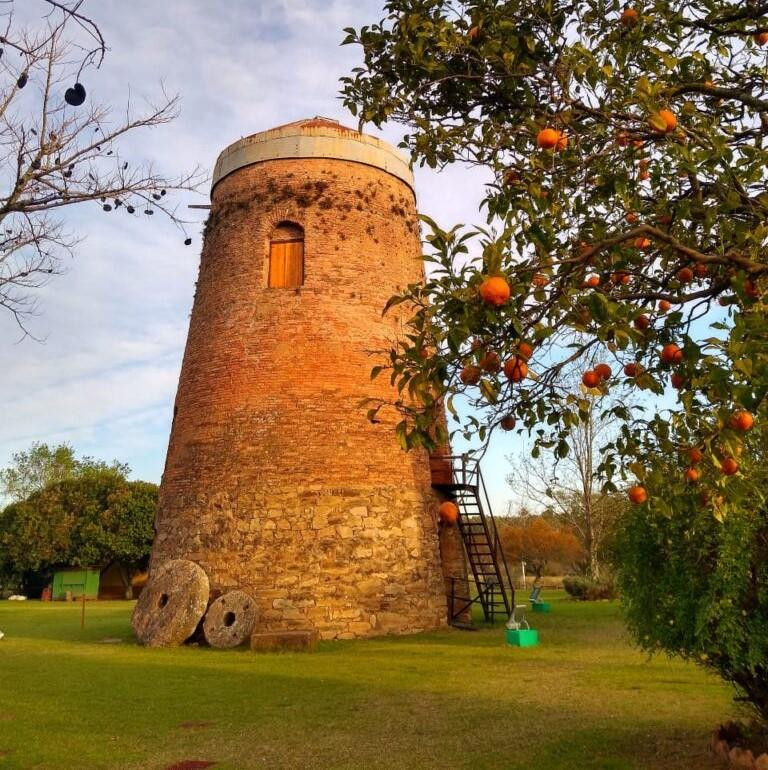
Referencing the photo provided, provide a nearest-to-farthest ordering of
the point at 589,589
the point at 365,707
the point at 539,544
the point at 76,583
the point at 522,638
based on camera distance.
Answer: the point at 365,707 → the point at 522,638 → the point at 589,589 → the point at 76,583 → the point at 539,544

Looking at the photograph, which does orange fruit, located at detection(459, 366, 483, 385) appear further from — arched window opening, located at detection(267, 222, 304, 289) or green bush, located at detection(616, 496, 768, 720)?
arched window opening, located at detection(267, 222, 304, 289)

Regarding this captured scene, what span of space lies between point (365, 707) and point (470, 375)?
526cm

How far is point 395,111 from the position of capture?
5473mm

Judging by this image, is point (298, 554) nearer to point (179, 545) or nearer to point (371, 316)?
point (179, 545)

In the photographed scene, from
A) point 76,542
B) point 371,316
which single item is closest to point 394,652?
point 371,316

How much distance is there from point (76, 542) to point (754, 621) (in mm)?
31683

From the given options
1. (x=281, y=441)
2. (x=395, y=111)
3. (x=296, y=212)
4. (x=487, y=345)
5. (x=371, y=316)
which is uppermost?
(x=296, y=212)

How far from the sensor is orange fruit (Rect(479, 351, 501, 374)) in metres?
3.25

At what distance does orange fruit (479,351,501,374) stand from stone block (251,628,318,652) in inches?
347

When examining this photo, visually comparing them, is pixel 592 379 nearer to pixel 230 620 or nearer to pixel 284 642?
pixel 284 642

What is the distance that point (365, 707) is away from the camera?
7258 millimetres

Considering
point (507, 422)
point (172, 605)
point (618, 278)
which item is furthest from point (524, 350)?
point (172, 605)

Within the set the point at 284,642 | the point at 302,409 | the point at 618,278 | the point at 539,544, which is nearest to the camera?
the point at 618,278

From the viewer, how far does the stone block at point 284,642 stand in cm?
1097
